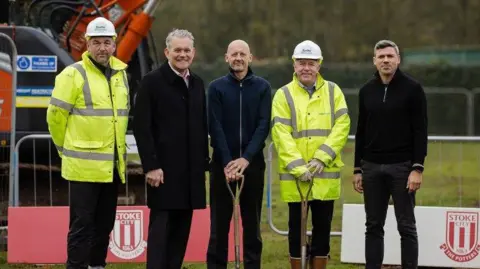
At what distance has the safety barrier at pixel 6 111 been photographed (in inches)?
442

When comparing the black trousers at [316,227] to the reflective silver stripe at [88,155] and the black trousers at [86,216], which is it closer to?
the black trousers at [86,216]

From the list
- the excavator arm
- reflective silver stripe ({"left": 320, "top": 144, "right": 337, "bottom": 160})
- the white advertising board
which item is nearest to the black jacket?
reflective silver stripe ({"left": 320, "top": 144, "right": 337, "bottom": 160})

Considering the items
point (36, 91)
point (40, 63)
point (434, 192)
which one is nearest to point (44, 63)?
point (40, 63)

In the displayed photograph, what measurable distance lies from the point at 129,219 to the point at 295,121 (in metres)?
2.14

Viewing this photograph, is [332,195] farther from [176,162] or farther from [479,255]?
[479,255]

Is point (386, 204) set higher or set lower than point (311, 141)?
lower

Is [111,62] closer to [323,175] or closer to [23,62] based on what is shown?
[323,175]

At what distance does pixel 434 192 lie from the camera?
15086mm

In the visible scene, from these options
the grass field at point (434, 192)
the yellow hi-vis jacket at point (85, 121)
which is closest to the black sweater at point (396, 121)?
the grass field at point (434, 192)

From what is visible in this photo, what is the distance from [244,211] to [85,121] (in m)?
1.38

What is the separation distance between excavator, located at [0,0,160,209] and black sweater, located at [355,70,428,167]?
14.3 ft

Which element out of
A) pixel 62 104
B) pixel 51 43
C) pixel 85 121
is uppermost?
pixel 51 43

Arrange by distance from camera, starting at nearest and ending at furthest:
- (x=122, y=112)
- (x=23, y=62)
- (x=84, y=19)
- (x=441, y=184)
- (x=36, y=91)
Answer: (x=122, y=112)
(x=23, y=62)
(x=36, y=91)
(x=84, y=19)
(x=441, y=184)

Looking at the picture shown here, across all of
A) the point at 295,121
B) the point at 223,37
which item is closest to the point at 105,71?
the point at 295,121
